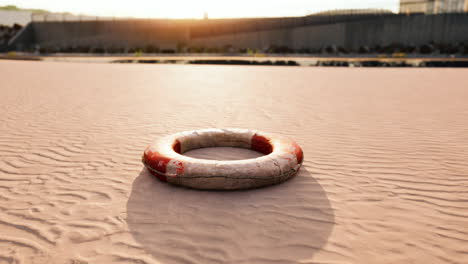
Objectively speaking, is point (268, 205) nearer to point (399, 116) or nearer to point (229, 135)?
point (229, 135)

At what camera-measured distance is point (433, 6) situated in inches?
1401

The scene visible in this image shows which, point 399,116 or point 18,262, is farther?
point 399,116

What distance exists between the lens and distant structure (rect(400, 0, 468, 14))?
1252 inches

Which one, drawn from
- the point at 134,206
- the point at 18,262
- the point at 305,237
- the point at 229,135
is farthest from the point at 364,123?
the point at 18,262

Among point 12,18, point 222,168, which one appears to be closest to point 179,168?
point 222,168

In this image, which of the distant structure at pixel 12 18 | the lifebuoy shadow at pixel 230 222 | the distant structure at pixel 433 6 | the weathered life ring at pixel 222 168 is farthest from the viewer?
the distant structure at pixel 12 18

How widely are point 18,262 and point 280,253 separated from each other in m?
1.89

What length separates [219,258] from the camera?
2449 mm

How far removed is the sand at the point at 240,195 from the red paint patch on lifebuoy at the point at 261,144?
0.58 feet

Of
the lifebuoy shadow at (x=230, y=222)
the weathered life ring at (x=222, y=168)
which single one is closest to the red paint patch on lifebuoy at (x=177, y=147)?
the weathered life ring at (x=222, y=168)

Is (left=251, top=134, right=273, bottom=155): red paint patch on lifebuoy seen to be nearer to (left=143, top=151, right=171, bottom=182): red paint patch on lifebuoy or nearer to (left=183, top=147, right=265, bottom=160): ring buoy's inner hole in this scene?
(left=183, top=147, right=265, bottom=160): ring buoy's inner hole

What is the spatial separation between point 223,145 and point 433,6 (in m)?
39.6

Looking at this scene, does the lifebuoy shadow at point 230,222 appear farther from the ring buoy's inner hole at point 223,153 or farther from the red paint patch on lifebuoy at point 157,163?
the ring buoy's inner hole at point 223,153

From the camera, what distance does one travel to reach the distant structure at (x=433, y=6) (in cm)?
3181
